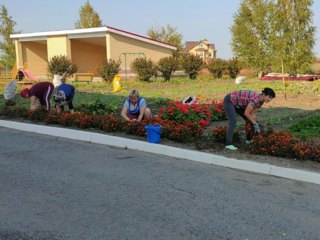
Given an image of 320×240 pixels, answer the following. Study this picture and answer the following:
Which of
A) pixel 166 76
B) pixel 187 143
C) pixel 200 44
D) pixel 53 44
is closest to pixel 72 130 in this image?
pixel 187 143

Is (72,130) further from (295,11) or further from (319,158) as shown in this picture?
(295,11)

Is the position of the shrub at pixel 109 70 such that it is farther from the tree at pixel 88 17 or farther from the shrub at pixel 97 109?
the tree at pixel 88 17

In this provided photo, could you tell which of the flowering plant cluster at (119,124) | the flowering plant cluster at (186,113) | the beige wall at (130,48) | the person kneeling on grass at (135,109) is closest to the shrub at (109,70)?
the beige wall at (130,48)

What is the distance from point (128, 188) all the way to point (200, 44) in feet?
336

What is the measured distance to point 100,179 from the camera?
18.3 ft

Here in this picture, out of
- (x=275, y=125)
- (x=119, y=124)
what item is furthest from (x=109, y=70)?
(x=275, y=125)

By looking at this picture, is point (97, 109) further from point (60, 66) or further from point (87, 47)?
point (87, 47)

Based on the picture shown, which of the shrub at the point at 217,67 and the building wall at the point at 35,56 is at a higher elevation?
the building wall at the point at 35,56

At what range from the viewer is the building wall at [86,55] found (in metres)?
37.4

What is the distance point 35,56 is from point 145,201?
37563 millimetres

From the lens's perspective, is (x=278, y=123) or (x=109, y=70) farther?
(x=109, y=70)

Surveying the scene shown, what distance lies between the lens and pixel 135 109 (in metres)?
8.77

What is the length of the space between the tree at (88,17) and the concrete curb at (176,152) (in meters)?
42.7

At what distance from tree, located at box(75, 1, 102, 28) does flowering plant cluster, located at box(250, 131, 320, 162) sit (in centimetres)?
4704
